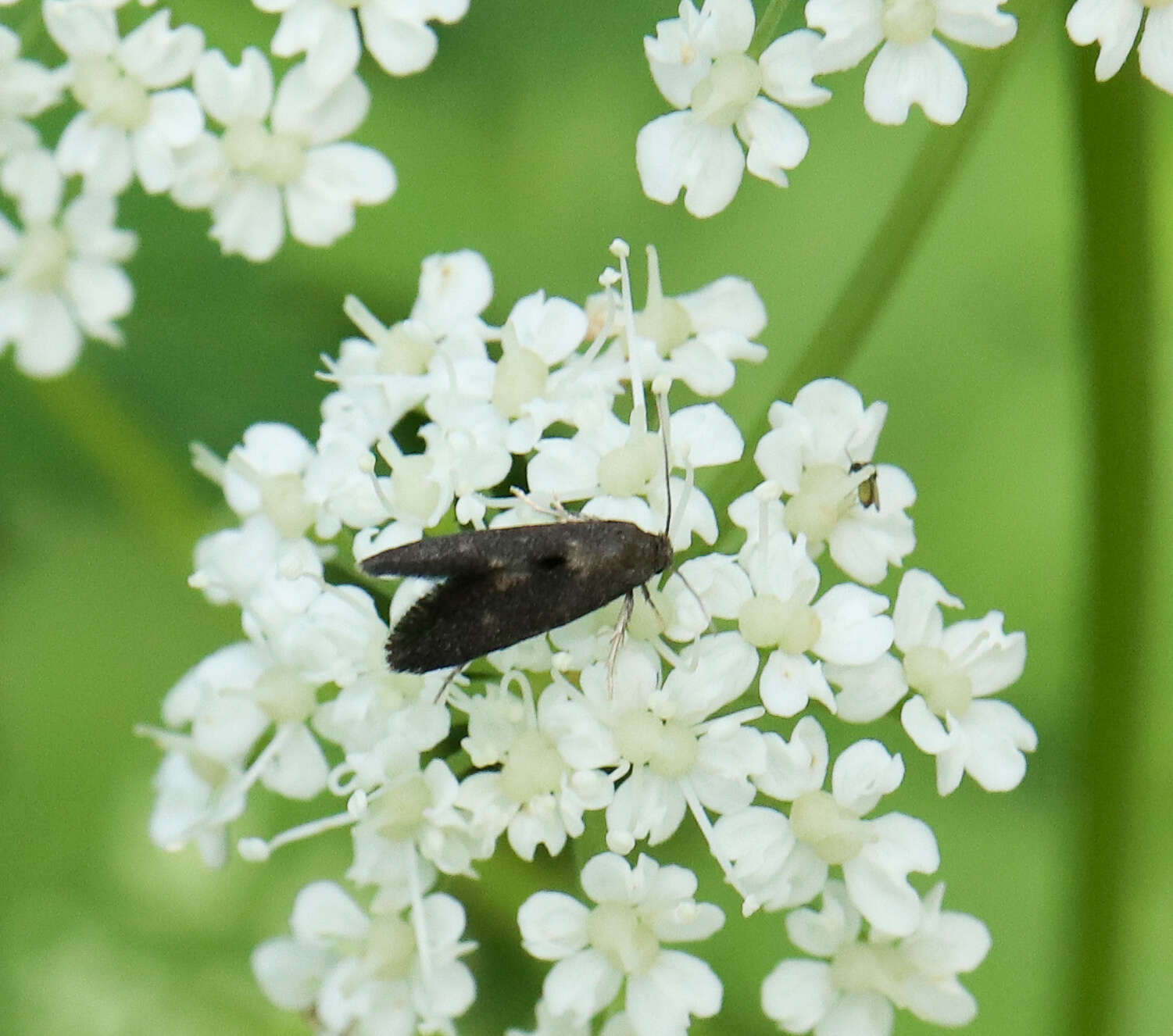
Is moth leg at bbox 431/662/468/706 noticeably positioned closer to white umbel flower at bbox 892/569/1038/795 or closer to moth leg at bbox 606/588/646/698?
moth leg at bbox 606/588/646/698

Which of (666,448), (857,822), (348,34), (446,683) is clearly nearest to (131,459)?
(348,34)

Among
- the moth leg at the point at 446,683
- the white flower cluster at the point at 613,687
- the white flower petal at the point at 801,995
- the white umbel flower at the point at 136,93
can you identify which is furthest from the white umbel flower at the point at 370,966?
the white umbel flower at the point at 136,93

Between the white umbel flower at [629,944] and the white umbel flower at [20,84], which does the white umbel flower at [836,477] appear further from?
the white umbel flower at [20,84]

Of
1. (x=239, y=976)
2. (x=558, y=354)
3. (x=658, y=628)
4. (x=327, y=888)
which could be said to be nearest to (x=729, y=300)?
(x=558, y=354)

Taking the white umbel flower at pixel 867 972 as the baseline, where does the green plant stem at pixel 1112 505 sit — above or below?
above

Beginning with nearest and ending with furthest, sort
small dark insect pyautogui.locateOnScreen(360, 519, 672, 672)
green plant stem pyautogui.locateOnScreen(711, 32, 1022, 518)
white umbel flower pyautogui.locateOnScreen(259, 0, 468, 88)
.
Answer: small dark insect pyautogui.locateOnScreen(360, 519, 672, 672), green plant stem pyautogui.locateOnScreen(711, 32, 1022, 518), white umbel flower pyautogui.locateOnScreen(259, 0, 468, 88)

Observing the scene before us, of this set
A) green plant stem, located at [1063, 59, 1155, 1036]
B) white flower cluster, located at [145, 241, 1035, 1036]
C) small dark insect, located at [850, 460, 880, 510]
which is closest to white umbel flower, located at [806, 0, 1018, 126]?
green plant stem, located at [1063, 59, 1155, 1036]

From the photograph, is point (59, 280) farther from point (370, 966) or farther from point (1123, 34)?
point (1123, 34)
